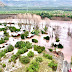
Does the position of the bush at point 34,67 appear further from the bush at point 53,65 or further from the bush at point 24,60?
the bush at point 53,65

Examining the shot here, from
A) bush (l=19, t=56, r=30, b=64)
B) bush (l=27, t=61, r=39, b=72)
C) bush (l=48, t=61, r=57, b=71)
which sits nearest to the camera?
bush (l=27, t=61, r=39, b=72)

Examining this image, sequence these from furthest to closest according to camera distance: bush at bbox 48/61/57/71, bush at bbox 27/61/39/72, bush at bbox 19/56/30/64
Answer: bush at bbox 19/56/30/64 < bush at bbox 48/61/57/71 < bush at bbox 27/61/39/72

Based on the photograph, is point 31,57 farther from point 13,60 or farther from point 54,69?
point 54,69

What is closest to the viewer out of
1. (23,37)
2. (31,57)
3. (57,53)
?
(31,57)

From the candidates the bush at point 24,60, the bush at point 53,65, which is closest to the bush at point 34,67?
the bush at point 24,60

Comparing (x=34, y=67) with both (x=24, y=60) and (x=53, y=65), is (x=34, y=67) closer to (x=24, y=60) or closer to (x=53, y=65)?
(x=24, y=60)

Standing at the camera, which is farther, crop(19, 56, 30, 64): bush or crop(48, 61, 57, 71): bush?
crop(19, 56, 30, 64): bush

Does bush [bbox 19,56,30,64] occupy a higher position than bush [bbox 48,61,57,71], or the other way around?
bush [bbox 19,56,30,64]

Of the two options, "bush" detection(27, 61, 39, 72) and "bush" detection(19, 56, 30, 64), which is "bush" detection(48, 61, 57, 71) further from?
"bush" detection(19, 56, 30, 64)

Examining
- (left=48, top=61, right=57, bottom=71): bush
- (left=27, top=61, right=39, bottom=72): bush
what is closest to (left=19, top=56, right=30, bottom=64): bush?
(left=27, top=61, right=39, bottom=72): bush

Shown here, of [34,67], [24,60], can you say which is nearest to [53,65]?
[34,67]

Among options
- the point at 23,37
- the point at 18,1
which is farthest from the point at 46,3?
the point at 23,37
